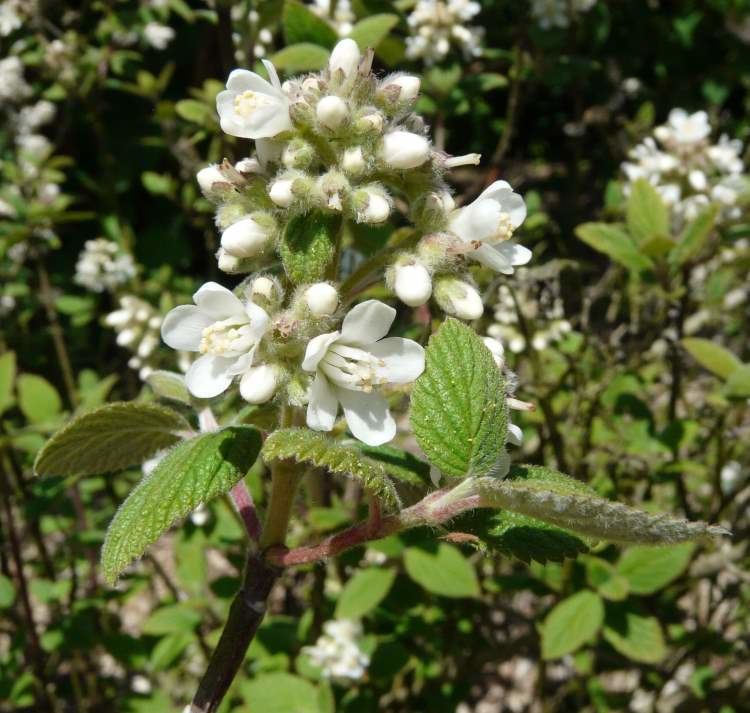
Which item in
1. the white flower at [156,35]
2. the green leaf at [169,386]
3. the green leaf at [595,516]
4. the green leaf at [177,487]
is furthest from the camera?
the white flower at [156,35]

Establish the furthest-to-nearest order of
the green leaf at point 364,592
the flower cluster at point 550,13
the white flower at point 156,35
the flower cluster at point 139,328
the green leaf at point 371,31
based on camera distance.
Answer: the white flower at point 156,35
the flower cluster at point 550,13
the flower cluster at point 139,328
the green leaf at point 364,592
the green leaf at point 371,31

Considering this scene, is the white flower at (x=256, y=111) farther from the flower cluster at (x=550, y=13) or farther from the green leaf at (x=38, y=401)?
the flower cluster at (x=550, y=13)

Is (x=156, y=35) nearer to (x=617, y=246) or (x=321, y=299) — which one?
(x=617, y=246)

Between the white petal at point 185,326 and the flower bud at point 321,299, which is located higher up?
the flower bud at point 321,299

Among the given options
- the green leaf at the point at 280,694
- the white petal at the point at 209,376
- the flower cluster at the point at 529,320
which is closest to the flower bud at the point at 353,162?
the white petal at the point at 209,376

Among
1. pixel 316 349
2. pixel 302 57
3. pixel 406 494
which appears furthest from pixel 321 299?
pixel 302 57

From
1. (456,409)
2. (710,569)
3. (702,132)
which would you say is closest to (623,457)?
(710,569)

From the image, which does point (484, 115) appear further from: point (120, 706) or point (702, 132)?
point (120, 706)
